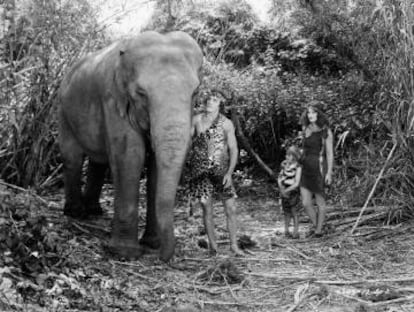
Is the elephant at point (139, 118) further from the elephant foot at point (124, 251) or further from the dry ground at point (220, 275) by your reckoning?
the dry ground at point (220, 275)

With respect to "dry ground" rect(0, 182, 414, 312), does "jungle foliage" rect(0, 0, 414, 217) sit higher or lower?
higher

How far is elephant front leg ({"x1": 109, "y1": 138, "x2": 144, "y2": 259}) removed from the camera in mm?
5227

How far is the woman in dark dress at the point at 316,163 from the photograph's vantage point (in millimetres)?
6340

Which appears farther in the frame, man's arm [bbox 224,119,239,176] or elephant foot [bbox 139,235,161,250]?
elephant foot [bbox 139,235,161,250]

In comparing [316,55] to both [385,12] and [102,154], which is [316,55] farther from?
[102,154]

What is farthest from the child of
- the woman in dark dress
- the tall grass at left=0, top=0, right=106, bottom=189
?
the tall grass at left=0, top=0, right=106, bottom=189

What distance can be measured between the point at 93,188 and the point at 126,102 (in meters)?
2.12

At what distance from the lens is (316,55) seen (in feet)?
36.1

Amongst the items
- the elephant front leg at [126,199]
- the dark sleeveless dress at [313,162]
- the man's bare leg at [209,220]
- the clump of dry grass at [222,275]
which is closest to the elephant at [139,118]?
the elephant front leg at [126,199]

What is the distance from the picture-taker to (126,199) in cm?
527

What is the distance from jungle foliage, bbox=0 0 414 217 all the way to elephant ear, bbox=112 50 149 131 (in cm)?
98

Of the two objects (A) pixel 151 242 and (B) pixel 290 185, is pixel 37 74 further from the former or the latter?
(B) pixel 290 185

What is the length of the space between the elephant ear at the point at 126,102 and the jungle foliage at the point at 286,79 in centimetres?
98

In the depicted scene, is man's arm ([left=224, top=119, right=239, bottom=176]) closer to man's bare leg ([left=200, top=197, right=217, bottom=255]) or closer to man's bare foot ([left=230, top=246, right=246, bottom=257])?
man's bare leg ([left=200, top=197, right=217, bottom=255])
